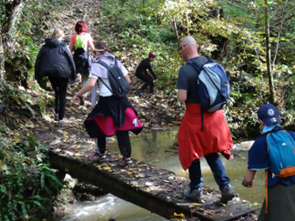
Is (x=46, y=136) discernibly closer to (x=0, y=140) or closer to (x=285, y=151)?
(x=0, y=140)

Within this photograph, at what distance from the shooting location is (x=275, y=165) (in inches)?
110

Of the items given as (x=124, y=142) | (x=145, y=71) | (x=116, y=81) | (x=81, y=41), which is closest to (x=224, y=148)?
(x=124, y=142)

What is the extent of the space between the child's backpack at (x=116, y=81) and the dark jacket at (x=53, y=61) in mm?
2271

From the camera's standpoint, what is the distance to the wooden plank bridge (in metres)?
3.73

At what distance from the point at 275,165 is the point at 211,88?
3.83ft

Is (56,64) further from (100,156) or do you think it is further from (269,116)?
(269,116)

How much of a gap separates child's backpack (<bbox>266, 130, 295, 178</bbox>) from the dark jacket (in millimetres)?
4919

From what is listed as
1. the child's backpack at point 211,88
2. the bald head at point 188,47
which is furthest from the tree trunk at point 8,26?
the child's backpack at point 211,88

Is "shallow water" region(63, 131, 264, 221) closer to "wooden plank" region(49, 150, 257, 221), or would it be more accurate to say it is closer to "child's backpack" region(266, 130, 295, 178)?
"wooden plank" region(49, 150, 257, 221)

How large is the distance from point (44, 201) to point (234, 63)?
1059cm

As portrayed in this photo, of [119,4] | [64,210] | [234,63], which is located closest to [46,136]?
[64,210]

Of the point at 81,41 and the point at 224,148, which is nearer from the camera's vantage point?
the point at 224,148

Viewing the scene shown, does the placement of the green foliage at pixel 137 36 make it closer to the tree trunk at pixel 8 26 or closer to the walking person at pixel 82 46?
the walking person at pixel 82 46

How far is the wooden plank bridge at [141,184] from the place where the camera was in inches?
147
